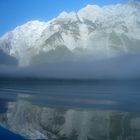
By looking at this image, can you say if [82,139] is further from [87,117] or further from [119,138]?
[87,117]

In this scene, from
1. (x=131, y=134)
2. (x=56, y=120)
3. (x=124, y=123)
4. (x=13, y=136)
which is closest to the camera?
(x=13, y=136)

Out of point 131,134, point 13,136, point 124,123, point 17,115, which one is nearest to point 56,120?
point 17,115

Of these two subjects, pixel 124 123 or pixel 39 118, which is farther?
pixel 39 118

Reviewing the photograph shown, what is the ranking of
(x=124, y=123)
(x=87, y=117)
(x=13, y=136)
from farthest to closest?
(x=87, y=117), (x=124, y=123), (x=13, y=136)

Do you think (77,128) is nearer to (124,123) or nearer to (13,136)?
(124,123)

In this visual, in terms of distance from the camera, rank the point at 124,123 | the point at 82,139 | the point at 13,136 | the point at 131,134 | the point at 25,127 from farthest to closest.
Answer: the point at 124,123 → the point at 25,127 → the point at 131,134 → the point at 82,139 → the point at 13,136

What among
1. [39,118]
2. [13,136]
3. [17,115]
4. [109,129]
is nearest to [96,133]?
[109,129]

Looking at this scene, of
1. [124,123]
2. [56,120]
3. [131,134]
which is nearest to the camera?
[131,134]

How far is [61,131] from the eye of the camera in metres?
19.2

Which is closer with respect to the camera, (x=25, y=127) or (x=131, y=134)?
(x=131, y=134)

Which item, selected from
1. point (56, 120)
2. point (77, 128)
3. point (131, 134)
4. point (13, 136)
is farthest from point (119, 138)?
point (56, 120)

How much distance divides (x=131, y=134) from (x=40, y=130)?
16.8 ft

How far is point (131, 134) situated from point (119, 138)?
1389mm

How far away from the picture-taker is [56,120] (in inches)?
945
